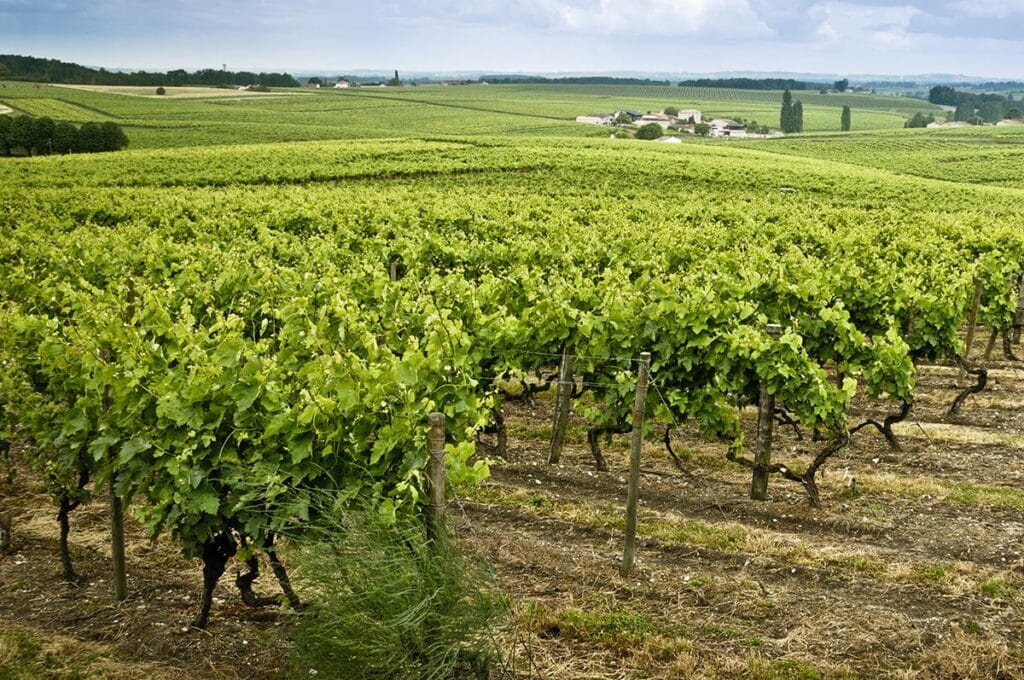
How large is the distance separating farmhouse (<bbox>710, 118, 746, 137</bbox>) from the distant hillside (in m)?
77.4

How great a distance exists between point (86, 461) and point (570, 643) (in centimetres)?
438

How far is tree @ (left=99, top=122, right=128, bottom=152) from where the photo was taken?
2739 inches

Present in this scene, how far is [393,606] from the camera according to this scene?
558 cm

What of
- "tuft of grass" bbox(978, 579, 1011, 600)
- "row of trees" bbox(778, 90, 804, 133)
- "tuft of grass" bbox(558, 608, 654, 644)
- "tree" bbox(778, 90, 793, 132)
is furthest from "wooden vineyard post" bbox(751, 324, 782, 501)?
"tree" bbox(778, 90, 793, 132)

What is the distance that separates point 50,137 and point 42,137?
0.62m

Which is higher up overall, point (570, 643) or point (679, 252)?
point (679, 252)

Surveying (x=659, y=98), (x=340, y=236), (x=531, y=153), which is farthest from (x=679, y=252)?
(x=659, y=98)

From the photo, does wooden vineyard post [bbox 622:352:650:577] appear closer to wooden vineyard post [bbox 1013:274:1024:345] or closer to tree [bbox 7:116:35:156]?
wooden vineyard post [bbox 1013:274:1024:345]

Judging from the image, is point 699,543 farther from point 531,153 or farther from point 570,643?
point 531,153

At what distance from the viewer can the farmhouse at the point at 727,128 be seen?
381ft

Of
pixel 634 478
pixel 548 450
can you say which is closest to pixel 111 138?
pixel 548 450

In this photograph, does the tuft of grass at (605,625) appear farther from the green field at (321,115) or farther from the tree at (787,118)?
the tree at (787,118)

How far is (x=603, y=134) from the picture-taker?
93500mm

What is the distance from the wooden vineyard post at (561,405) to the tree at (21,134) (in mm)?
70761
